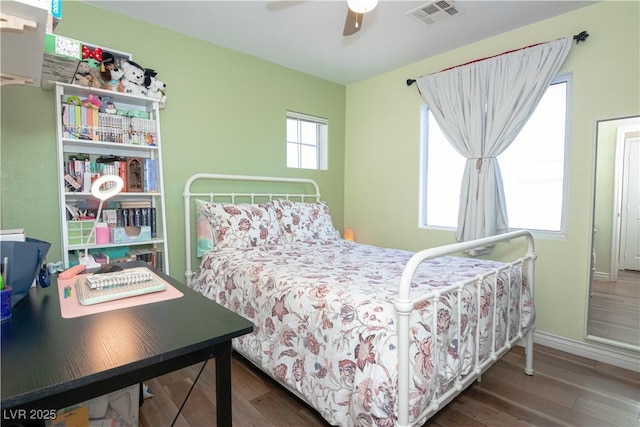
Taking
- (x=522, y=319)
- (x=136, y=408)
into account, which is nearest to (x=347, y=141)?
(x=522, y=319)

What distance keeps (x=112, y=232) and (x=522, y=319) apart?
2.68m

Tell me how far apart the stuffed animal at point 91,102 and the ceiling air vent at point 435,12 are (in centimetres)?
223

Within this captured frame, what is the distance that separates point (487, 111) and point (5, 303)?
3.09m

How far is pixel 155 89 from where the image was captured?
95.2 inches

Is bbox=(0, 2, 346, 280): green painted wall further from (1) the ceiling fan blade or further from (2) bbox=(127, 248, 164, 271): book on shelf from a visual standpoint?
(1) the ceiling fan blade

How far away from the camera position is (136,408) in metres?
1.45

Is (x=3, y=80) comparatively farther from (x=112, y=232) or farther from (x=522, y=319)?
(x=522, y=319)

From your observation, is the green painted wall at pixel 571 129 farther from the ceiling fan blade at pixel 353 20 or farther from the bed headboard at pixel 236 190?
the ceiling fan blade at pixel 353 20

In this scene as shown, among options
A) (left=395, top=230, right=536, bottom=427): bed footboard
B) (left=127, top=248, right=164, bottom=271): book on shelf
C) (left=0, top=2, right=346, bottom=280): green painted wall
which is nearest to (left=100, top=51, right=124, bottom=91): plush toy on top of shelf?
(left=0, top=2, right=346, bottom=280): green painted wall

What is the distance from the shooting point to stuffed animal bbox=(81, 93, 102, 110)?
214 centimetres

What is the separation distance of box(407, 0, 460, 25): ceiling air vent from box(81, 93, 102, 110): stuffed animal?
2.23 meters

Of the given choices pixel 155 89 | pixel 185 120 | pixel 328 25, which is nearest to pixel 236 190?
pixel 185 120

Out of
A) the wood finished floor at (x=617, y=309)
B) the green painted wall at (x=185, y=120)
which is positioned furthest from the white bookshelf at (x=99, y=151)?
the wood finished floor at (x=617, y=309)

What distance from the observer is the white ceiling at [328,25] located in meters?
2.29
